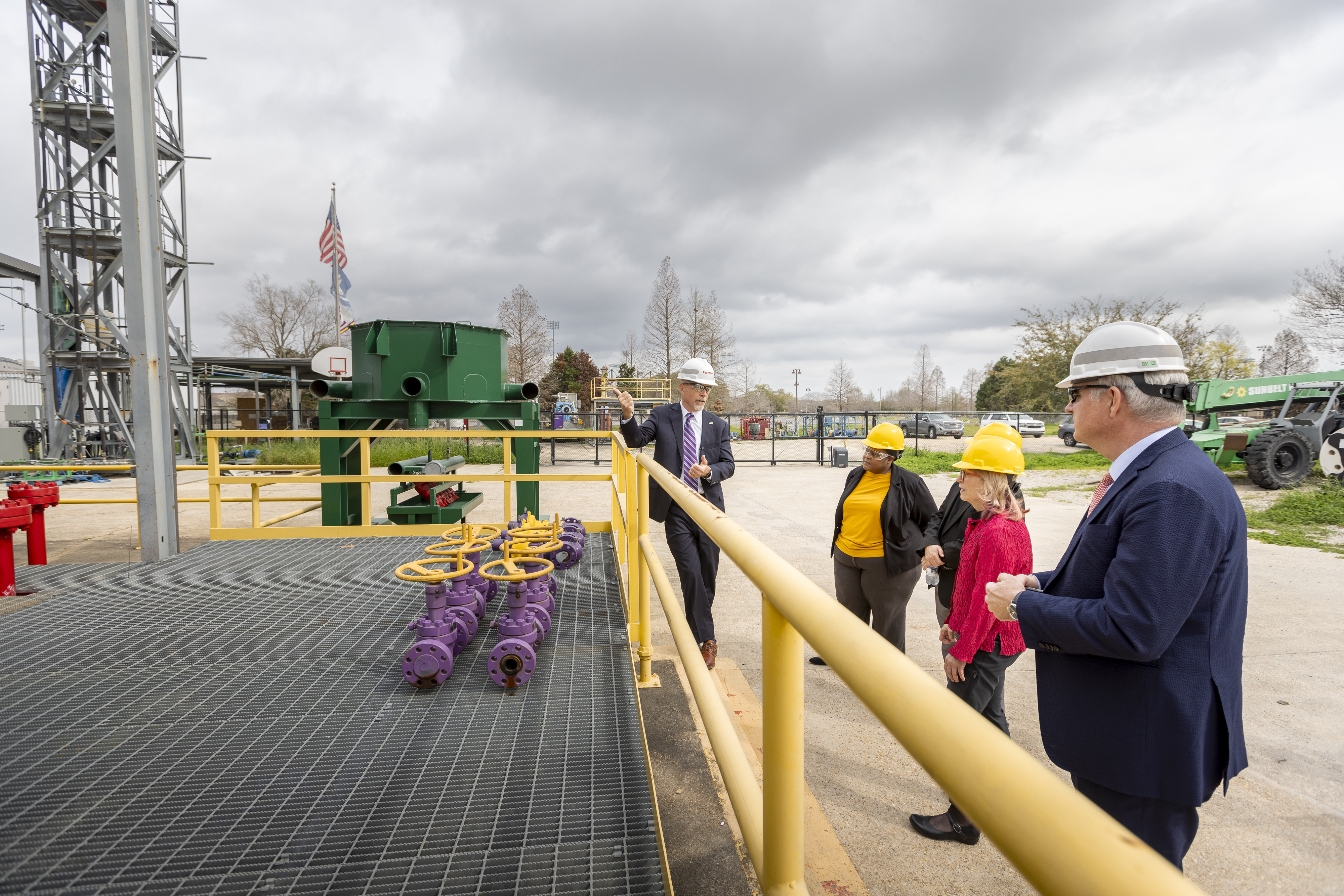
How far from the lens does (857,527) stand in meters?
4.23

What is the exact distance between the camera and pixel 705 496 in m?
4.66

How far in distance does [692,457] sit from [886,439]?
138 cm

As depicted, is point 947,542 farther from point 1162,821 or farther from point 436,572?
point 436,572

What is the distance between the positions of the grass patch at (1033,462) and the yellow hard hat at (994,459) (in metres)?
15.3

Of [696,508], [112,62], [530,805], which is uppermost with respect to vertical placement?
[112,62]

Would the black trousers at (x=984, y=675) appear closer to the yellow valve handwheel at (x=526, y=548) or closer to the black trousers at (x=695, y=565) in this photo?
the black trousers at (x=695, y=565)

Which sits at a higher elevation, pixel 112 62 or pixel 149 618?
pixel 112 62

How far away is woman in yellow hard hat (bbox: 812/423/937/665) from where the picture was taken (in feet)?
13.4

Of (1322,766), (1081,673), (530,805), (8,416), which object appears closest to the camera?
(1081,673)

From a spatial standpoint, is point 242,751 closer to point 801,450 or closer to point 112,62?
point 112,62

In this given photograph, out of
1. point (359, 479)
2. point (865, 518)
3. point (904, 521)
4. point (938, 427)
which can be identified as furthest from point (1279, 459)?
point (938, 427)

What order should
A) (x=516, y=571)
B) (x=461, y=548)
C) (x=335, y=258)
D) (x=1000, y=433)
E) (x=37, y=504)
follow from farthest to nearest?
(x=335, y=258) → (x=37, y=504) → (x=461, y=548) → (x=516, y=571) → (x=1000, y=433)

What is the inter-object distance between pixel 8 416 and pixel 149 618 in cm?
2388

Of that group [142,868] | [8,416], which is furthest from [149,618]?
[8,416]
